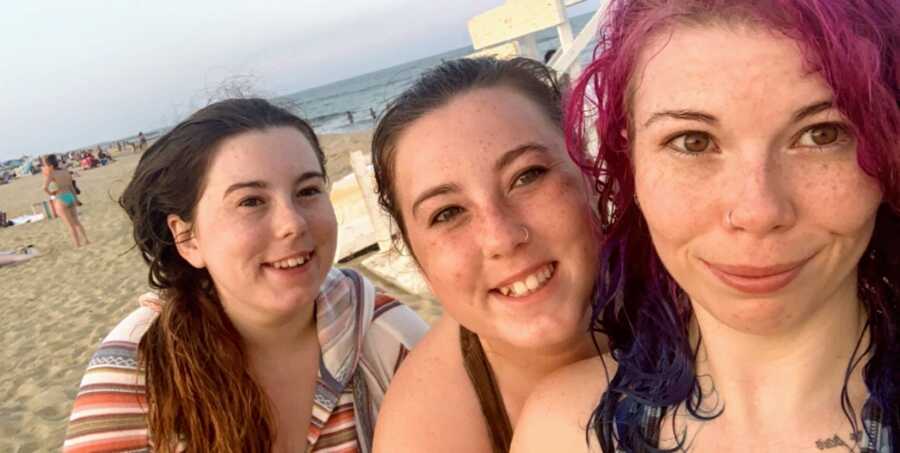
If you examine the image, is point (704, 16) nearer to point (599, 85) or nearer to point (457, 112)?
point (599, 85)

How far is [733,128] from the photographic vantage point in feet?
3.35

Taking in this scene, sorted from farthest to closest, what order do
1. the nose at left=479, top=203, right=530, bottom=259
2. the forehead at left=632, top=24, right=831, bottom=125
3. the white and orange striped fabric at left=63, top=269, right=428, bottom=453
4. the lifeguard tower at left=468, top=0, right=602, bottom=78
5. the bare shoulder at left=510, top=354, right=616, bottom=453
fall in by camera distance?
the lifeguard tower at left=468, top=0, right=602, bottom=78, the white and orange striped fabric at left=63, top=269, right=428, bottom=453, the nose at left=479, top=203, right=530, bottom=259, the bare shoulder at left=510, top=354, right=616, bottom=453, the forehead at left=632, top=24, right=831, bottom=125

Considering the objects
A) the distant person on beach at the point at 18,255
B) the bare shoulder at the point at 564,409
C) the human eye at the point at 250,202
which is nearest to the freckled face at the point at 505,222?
the bare shoulder at the point at 564,409

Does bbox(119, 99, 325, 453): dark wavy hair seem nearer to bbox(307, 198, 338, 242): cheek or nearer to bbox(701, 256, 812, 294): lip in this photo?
bbox(307, 198, 338, 242): cheek

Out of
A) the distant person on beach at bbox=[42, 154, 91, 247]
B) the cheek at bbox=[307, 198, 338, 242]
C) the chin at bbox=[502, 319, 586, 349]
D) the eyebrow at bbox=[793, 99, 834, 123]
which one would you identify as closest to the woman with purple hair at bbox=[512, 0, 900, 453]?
the eyebrow at bbox=[793, 99, 834, 123]

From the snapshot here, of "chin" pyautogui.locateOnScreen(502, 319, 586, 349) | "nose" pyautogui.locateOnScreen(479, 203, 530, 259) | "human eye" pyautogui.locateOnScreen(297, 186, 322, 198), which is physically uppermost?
"human eye" pyautogui.locateOnScreen(297, 186, 322, 198)

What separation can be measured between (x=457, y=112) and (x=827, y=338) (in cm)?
100

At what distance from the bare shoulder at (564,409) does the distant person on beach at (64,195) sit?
13589 millimetres

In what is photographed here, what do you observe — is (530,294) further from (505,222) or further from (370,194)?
(370,194)

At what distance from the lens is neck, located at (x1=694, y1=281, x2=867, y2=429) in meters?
1.16

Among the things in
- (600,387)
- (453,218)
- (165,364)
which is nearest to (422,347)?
(453,218)

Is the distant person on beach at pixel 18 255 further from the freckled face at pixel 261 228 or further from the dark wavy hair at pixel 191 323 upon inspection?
the freckled face at pixel 261 228

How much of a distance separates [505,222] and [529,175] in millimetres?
163

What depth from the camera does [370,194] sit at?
5.89 meters
